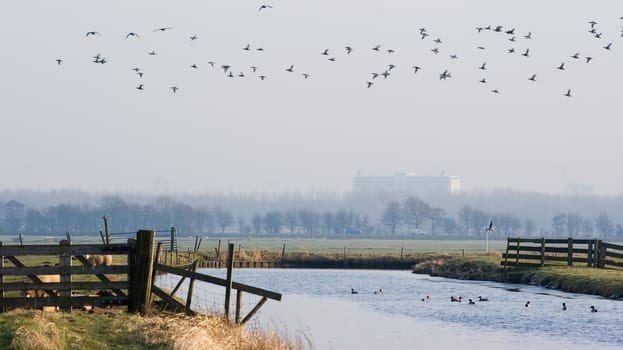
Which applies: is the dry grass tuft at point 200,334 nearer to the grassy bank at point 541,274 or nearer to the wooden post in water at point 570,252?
the grassy bank at point 541,274

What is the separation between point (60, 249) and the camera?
30.7 meters

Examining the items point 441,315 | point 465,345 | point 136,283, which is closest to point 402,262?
point 441,315

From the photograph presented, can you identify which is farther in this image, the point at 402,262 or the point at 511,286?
the point at 402,262

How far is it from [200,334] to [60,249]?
5425 millimetres

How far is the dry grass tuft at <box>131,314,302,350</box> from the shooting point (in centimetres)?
2662

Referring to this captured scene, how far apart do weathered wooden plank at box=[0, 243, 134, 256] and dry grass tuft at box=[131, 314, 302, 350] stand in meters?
2.11

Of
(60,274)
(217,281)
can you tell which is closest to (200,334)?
(217,281)

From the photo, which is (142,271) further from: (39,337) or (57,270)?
(39,337)

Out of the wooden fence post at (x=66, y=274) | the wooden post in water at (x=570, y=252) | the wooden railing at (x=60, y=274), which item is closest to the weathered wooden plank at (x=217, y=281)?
the wooden railing at (x=60, y=274)

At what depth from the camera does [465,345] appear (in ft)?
127

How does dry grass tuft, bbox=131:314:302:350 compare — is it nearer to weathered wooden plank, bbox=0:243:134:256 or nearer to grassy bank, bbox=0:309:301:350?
grassy bank, bbox=0:309:301:350

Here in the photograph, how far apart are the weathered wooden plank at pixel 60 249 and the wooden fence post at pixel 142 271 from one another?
346 mm

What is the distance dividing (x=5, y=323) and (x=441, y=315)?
25.1 m

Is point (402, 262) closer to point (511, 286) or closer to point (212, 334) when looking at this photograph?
point (511, 286)
